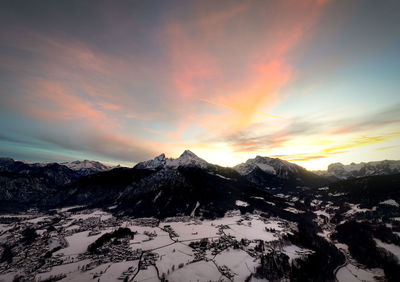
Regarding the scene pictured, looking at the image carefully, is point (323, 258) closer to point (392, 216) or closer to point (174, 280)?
point (174, 280)

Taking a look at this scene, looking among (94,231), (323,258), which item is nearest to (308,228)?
(323,258)

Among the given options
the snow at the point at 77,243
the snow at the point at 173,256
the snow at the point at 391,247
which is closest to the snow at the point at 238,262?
the snow at the point at 173,256

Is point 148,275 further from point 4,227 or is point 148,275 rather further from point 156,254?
point 4,227

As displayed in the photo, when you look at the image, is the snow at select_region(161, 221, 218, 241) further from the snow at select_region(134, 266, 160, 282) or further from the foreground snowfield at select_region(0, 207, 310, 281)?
the snow at select_region(134, 266, 160, 282)

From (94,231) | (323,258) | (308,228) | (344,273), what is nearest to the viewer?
(344,273)

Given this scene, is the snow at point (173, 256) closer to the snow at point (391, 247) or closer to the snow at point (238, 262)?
the snow at point (238, 262)

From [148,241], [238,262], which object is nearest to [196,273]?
[238,262]

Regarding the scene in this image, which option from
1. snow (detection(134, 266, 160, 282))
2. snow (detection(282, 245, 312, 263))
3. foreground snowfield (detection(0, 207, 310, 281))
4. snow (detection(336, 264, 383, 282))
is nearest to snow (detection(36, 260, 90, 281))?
foreground snowfield (detection(0, 207, 310, 281))

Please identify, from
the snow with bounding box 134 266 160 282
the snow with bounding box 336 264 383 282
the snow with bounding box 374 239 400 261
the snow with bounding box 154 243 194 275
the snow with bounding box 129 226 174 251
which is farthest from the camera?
the snow with bounding box 129 226 174 251
